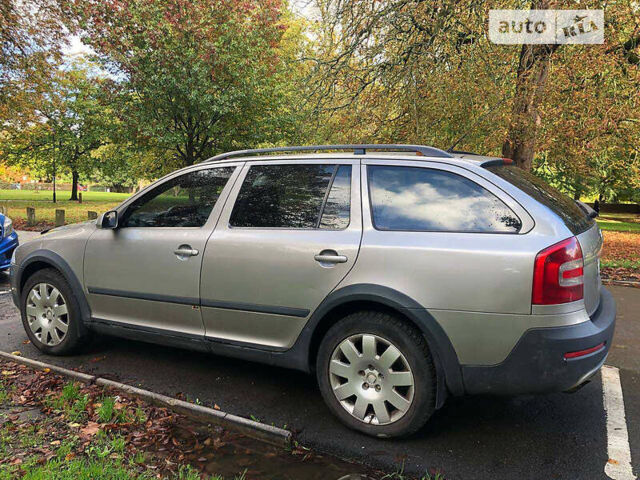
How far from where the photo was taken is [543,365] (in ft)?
9.00

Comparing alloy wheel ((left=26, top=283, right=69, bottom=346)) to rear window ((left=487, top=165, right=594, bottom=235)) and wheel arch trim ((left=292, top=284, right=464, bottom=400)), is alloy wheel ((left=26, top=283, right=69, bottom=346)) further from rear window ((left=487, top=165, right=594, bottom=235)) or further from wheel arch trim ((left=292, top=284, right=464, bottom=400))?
rear window ((left=487, top=165, right=594, bottom=235))

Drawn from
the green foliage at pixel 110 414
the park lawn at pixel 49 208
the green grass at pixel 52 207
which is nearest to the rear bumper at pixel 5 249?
the green foliage at pixel 110 414

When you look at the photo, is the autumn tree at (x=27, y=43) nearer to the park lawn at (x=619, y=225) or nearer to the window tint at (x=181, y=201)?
the window tint at (x=181, y=201)

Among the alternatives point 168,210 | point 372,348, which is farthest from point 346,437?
point 168,210

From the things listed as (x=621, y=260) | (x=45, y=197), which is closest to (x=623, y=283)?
(x=621, y=260)

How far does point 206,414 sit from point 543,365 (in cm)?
207

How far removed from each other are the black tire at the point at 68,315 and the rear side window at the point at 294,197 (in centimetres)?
177

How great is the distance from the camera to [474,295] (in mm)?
2807

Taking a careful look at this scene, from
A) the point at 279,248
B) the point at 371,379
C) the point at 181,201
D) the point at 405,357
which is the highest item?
the point at 181,201

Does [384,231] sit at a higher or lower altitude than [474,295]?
higher

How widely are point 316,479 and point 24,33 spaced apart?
2052cm

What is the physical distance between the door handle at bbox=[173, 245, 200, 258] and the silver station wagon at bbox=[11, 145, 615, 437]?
0.6 inches

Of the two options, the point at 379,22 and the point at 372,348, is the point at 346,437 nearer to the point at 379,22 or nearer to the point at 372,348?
the point at 372,348

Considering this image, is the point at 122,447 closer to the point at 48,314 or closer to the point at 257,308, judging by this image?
the point at 257,308
